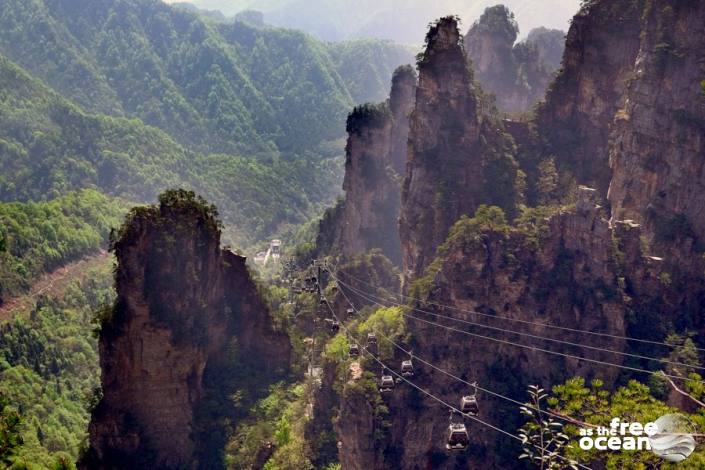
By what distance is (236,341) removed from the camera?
7181cm

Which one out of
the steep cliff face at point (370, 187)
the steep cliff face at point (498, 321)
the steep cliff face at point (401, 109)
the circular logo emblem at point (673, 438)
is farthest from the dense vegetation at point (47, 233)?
the circular logo emblem at point (673, 438)

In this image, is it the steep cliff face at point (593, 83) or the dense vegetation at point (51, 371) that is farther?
the dense vegetation at point (51, 371)

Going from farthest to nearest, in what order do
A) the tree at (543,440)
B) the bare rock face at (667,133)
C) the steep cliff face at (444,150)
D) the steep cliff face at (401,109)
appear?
the steep cliff face at (401,109)
the steep cliff face at (444,150)
the bare rock face at (667,133)
the tree at (543,440)

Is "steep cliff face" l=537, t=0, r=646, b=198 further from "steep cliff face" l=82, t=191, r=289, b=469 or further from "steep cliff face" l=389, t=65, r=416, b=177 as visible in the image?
"steep cliff face" l=389, t=65, r=416, b=177

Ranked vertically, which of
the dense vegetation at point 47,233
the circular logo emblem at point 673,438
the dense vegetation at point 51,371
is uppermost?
the dense vegetation at point 47,233

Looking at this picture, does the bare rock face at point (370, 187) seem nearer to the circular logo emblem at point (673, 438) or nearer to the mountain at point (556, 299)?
the mountain at point (556, 299)

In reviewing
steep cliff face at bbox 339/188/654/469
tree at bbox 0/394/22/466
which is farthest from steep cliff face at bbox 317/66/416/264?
tree at bbox 0/394/22/466

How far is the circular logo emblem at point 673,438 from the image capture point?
1107 inches

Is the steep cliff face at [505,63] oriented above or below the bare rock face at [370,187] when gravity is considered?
above

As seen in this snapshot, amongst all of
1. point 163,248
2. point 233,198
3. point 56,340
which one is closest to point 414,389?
point 163,248

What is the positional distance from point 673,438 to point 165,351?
43.7m

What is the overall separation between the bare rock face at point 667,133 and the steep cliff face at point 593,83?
24.8 ft

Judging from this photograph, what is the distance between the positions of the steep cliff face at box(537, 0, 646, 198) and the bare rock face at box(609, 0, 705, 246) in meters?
7.55

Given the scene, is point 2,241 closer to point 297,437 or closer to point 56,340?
point 297,437
